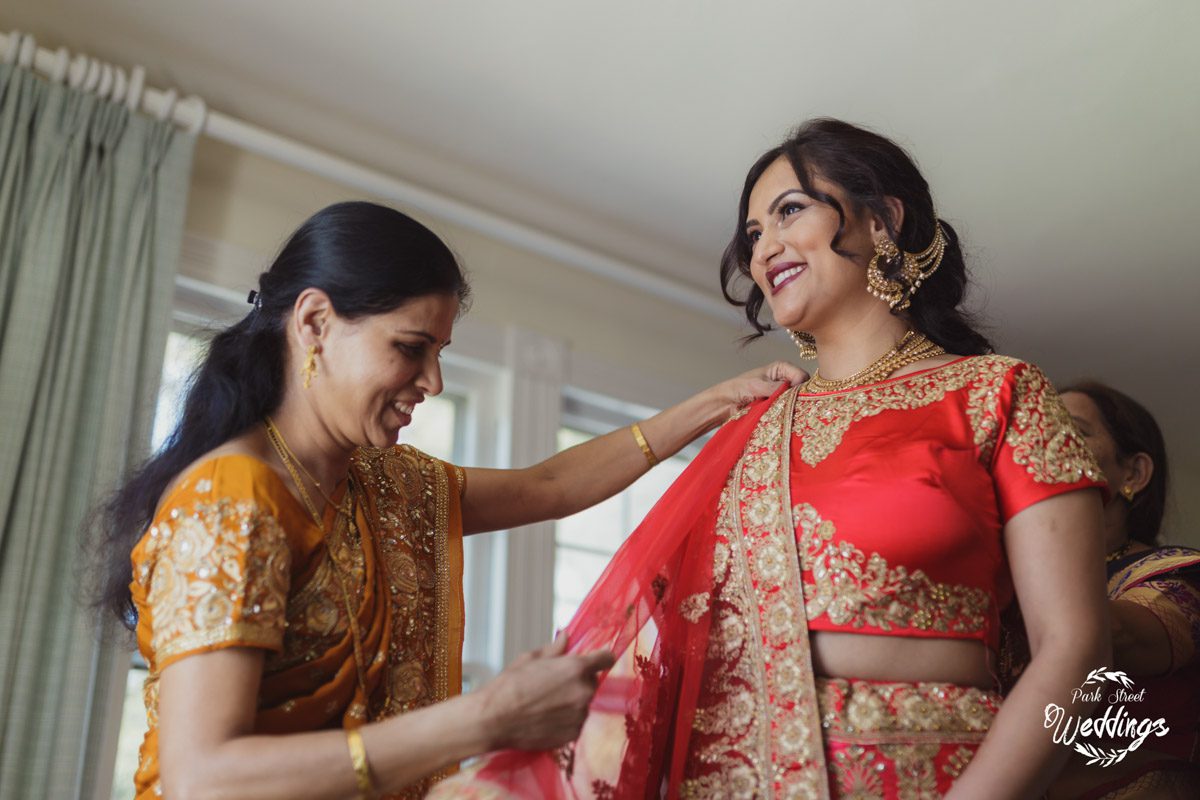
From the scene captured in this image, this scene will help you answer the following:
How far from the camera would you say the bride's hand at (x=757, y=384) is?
2.12 metres

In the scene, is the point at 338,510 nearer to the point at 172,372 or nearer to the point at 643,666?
the point at 643,666

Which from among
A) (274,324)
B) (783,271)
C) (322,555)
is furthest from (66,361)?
(783,271)

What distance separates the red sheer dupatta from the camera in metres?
1.46

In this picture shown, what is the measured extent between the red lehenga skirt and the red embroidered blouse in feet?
0.19

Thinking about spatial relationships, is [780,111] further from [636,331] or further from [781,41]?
[636,331]

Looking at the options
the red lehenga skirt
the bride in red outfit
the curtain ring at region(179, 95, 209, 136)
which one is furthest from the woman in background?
the curtain ring at region(179, 95, 209, 136)

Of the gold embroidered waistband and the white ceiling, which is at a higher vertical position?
the white ceiling

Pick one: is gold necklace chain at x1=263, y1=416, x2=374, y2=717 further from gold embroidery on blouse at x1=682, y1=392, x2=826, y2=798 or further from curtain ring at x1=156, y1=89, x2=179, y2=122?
curtain ring at x1=156, y1=89, x2=179, y2=122

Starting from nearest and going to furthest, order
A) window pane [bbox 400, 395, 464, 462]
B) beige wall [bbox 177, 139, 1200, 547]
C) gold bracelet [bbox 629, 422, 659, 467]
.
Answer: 1. gold bracelet [bbox 629, 422, 659, 467]
2. beige wall [bbox 177, 139, 1200, 547]
3. window pane [bbox 400, 395, 464, 462]

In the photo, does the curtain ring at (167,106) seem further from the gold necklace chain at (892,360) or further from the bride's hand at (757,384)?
the gold necklace chain at (892,360)

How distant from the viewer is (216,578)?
1467 millimetres

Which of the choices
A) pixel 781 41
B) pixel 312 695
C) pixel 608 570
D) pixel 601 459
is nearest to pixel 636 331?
pixel 781 41

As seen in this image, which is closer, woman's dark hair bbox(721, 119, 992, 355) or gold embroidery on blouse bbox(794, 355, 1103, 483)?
gold embroidery on blouse bbox(794, 355, 1103, 483)

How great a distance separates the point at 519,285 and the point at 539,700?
2746 millimetres
